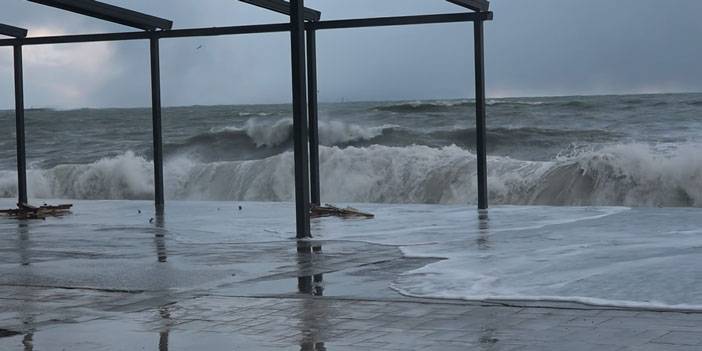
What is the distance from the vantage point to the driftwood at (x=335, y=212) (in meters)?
15.2

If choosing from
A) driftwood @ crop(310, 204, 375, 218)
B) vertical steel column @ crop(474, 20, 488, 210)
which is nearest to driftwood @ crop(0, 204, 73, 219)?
driftwood @ crop(310, 204, 375, 218)

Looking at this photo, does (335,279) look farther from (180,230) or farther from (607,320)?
(180,230)

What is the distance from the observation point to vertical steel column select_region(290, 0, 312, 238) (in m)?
12.1

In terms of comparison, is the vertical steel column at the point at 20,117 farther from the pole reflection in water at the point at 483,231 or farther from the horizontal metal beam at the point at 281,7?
the pole reflection in water at the point at 483,231

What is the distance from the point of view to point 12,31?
57.9 ft

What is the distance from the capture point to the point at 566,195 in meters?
22.2

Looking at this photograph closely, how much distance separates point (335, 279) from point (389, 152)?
17.3 m

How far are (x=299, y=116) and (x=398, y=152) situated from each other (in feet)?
46.2

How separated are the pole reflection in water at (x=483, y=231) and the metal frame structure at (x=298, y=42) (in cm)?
105

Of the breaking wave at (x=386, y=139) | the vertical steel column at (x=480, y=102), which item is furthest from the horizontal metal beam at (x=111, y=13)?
the breaking wave at (x=386, y=139)

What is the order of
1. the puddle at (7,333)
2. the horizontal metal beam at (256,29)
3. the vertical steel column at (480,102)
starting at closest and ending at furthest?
the puddle at (7,333) → the horizontal metal beam at (256,29) → the vertical steel column at (480,102)

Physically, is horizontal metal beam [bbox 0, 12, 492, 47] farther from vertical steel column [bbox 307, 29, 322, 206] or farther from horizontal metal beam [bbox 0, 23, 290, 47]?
vertical steel column [bbox 307, 29, 322, 206]

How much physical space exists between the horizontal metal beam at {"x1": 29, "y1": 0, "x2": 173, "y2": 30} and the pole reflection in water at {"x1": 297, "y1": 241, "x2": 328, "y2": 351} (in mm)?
5671

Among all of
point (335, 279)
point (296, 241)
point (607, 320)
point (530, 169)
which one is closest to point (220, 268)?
point (335, 279)
